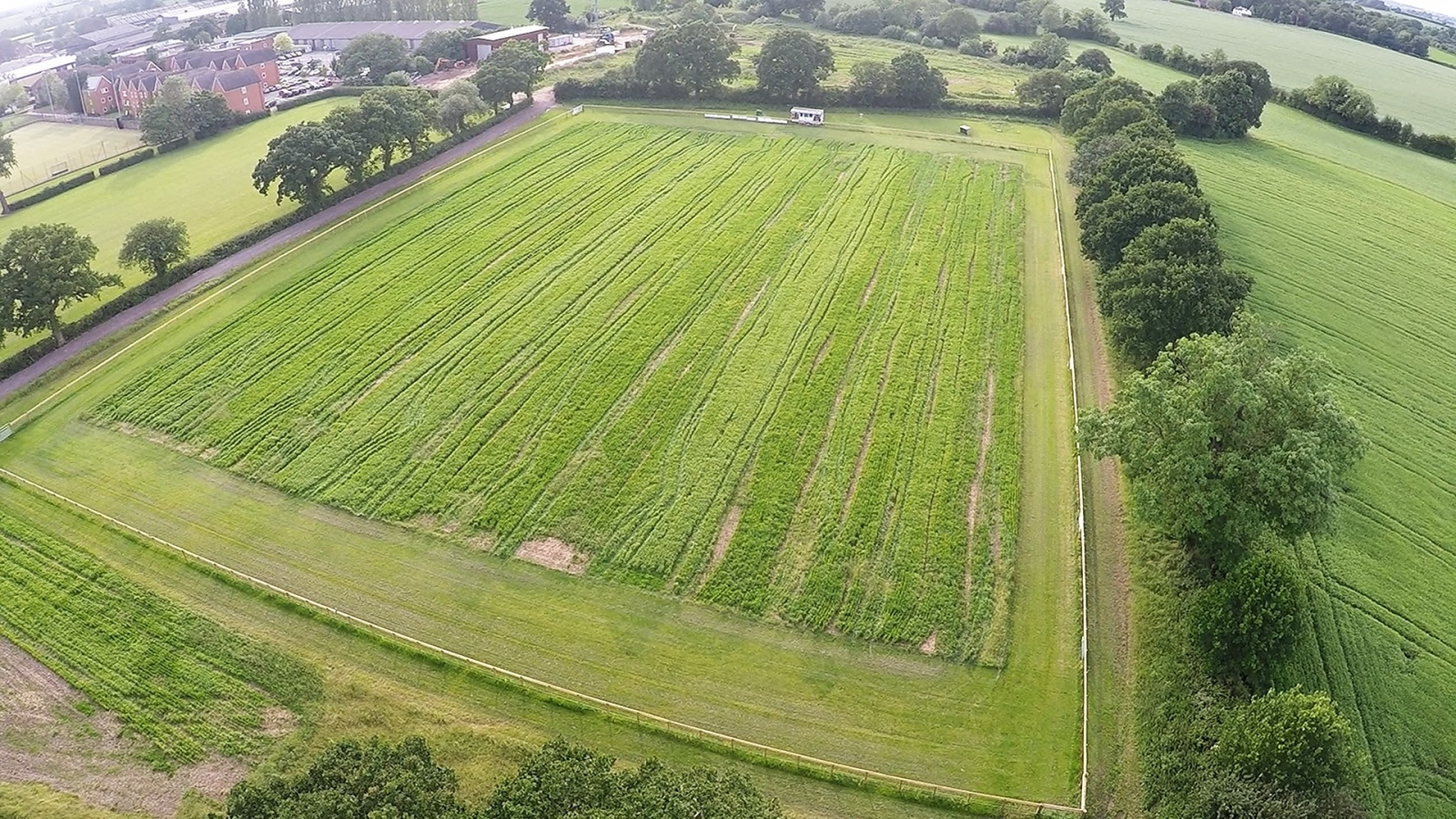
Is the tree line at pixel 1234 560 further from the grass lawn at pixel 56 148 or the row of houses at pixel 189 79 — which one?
the row of houses at pixel 189 79

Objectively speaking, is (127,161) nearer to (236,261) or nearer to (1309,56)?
(236,261)

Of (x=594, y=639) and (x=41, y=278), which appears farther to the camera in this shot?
(x=41, y=278)

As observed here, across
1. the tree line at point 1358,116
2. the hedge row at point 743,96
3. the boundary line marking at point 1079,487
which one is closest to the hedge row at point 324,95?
the hedge row at point 743,96

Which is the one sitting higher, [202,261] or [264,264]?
[202,261]

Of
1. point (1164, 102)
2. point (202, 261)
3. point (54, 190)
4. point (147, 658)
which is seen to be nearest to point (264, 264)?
point (202, 261)

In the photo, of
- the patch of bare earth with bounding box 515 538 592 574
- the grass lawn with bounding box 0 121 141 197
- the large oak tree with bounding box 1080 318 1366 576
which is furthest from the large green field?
the grass lawn with bounding box 0 121 141 197

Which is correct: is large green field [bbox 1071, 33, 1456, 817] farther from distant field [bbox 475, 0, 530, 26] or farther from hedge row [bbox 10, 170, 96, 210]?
distant field [bbox 475, 0, 530, 26]
